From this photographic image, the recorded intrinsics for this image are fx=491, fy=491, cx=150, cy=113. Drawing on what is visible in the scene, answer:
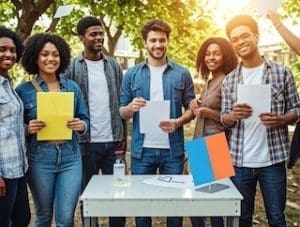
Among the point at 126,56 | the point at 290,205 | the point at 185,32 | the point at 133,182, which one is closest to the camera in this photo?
the point at 133,182

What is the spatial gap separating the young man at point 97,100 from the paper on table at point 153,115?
442mm

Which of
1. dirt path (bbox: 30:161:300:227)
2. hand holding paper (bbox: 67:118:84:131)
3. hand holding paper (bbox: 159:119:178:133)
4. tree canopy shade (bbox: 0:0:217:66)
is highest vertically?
tree canopy shade (bbox: 0:0:217:66)

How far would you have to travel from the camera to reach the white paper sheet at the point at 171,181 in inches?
140

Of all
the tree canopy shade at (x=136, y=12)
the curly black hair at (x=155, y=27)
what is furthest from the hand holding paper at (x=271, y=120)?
the tree canopy shade at (x=136, y=12)

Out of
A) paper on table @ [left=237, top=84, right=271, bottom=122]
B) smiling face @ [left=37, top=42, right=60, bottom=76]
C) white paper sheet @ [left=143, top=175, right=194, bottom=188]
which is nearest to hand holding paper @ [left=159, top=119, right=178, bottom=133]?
white paper sheet @ [left=143, top=175, right=194, bottom=188]

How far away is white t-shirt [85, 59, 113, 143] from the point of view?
4.30m

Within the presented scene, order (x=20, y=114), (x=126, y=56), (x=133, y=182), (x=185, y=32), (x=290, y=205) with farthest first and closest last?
(x=126, y=56) → (x=185, y=32) → (x=290, y=205) → (x=133, y=182) → (x=20, y=114)

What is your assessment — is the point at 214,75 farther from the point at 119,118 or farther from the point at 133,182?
the point at 133,182

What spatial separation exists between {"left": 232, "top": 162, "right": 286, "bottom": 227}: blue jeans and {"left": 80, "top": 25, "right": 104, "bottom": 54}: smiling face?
166 cm

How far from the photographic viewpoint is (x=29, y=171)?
3.63m

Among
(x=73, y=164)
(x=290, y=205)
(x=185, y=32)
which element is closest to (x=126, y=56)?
(x=185, y=32)

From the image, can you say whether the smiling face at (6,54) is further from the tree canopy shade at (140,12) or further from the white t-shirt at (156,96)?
the tree canopy shade at (140,12)

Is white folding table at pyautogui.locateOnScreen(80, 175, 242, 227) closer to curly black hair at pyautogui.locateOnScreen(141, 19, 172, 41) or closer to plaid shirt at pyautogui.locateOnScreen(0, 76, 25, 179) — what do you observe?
plaid shirt at pyautogui.locateOnScreen(0, 76, 25, 179)

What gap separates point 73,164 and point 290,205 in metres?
3.91
